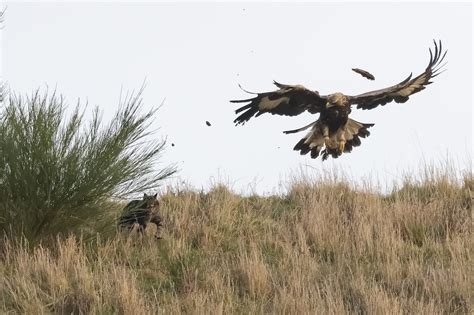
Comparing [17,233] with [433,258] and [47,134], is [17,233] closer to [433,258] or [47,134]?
[47,134]

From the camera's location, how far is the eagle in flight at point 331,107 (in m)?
11.5

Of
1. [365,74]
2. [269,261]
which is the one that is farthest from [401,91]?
[269,261]

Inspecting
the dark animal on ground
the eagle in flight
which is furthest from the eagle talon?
the dark animal on ground

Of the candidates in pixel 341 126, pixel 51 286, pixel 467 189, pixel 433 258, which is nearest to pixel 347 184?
pixel 341 126

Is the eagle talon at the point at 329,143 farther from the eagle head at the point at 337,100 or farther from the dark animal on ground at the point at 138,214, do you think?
the dark animal on ground at the point at 138,214

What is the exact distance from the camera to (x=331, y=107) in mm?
11953

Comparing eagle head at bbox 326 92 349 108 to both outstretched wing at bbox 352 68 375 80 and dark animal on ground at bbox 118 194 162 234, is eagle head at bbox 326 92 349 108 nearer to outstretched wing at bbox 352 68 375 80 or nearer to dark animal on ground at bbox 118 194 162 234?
outstretched wing at bbox 352 68 375 80

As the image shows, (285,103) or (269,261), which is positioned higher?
(285,103)

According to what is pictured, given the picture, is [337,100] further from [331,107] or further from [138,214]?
[138,214]

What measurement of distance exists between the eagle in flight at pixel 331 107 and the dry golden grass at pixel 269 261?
0.76 meters

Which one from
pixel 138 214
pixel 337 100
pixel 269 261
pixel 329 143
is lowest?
pixel 269 261

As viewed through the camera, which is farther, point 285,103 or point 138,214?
point 285,103

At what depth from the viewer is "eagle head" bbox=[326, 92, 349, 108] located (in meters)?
11.9

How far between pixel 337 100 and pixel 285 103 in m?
0.80
